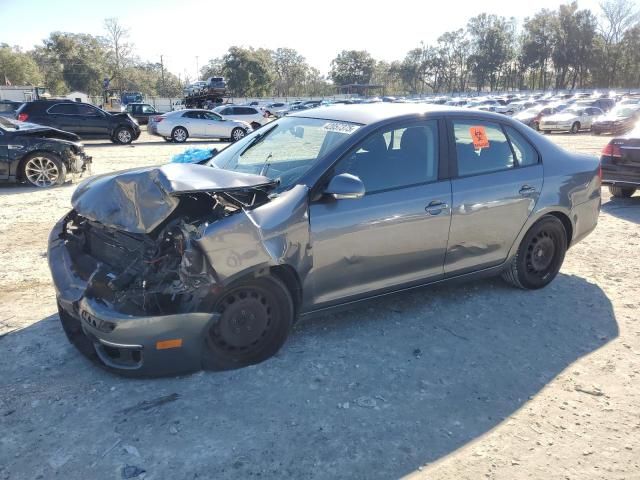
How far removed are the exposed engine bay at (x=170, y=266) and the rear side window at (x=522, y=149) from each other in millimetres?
2375

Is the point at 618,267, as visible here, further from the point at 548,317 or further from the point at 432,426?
the point at 432,426

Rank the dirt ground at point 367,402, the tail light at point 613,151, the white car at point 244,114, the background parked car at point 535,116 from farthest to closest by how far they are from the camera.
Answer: the background parked car at point 535,116 < the white car at point 244,114 < the tail light at point 613,151 < the dirt ground at point 367,402

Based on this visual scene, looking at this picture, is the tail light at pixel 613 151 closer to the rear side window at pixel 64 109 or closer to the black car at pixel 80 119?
the black car at pixel 80 119

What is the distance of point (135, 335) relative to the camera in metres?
2.96

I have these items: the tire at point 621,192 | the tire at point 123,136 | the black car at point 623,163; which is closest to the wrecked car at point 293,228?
the black car at point 623,163

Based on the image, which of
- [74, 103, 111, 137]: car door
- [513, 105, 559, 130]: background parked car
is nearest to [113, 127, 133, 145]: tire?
[74, 103, 111, 137]: car door

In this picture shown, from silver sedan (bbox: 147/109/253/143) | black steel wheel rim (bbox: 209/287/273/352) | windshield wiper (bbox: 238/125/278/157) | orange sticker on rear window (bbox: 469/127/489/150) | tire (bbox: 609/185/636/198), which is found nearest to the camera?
black steel wheel rim (bbox: 209/287/273/352)

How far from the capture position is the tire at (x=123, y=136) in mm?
19948

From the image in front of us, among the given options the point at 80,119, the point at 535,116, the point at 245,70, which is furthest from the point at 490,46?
the point at 80,119

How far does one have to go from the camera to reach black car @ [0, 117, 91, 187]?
9577 mm

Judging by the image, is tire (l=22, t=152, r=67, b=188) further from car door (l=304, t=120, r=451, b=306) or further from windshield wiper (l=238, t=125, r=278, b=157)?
car door (l=304, t=120, r=451, b=306)

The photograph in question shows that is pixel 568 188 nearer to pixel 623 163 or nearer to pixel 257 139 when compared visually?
pixel 257 139

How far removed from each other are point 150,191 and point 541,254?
A: 3.49 metres

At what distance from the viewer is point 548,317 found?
14.1ft
